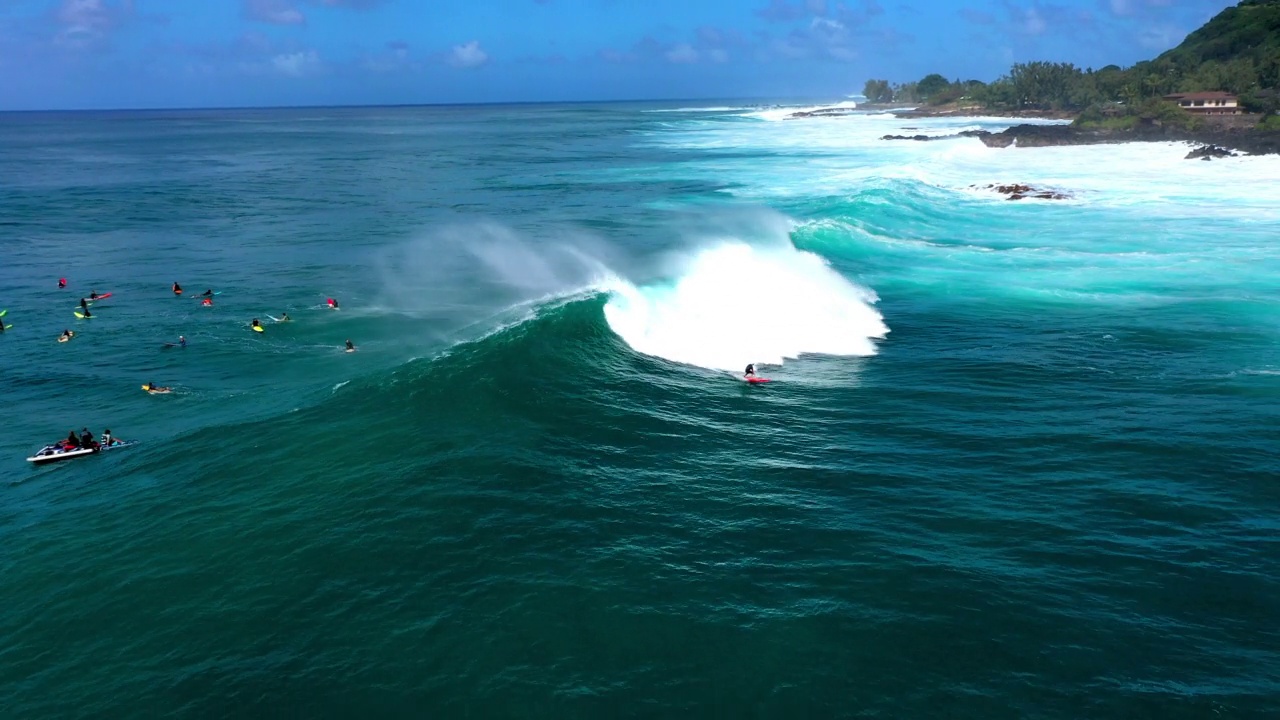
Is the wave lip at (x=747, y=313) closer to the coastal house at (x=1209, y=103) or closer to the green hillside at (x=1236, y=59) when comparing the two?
the coastal house at (x=1209, y=103)

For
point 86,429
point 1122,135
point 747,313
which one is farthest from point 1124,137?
point 86,429

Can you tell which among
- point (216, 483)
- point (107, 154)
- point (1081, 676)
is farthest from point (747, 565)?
point (107, 154)

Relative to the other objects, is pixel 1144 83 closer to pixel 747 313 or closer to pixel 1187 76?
pixel 1187 76

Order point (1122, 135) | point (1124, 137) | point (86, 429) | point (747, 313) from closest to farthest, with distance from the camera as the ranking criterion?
point (86, 429) → point (747, 313) → point (1124, 137) → point (1122, 135)

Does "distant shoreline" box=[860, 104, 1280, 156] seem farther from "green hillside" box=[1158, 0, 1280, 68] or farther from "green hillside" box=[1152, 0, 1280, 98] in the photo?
"green hillside" box=[1158, 0, 1280, 68]

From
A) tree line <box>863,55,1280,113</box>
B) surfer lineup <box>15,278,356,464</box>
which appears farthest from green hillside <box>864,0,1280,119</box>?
surfer lineup <box>15,278,356,464</box>

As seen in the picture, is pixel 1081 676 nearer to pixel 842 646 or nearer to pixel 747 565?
pixel 842 646
